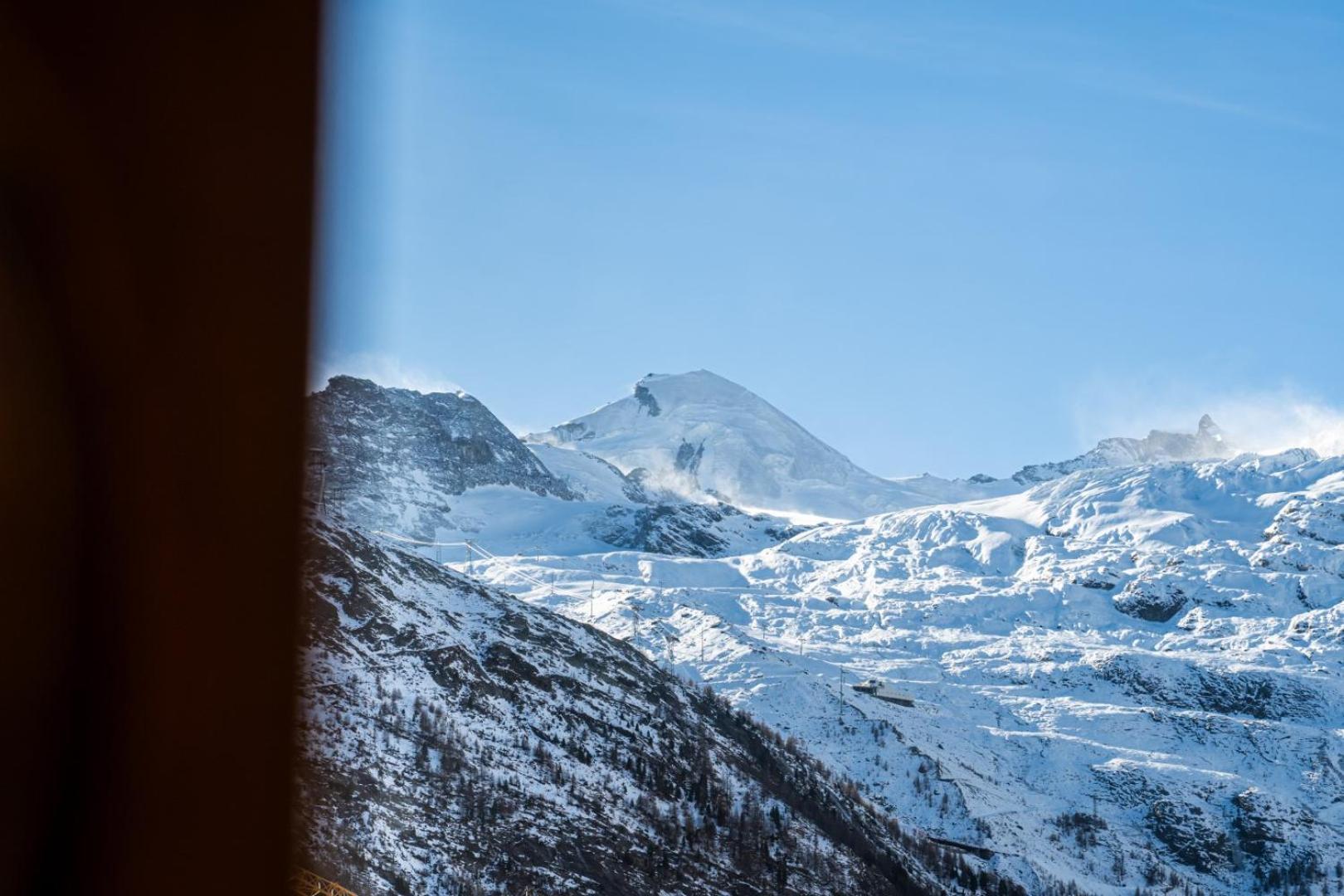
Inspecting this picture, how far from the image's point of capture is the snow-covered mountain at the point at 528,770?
3912 inches

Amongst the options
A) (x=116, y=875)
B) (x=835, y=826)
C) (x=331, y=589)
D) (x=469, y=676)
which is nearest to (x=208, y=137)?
(x=116, y=875)

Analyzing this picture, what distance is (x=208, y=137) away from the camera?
85125 millimetres

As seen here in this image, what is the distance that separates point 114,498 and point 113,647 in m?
7.26

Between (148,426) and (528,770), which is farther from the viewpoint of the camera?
(528,770)

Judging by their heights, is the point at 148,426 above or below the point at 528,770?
above

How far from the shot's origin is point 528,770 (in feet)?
398

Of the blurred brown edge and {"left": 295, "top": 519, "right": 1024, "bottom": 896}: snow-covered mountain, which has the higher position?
the blurred brown edge

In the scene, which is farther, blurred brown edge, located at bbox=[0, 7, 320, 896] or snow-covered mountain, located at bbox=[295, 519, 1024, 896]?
snow-covered mountain, located at bbox=[295, 519, 1024, 896]

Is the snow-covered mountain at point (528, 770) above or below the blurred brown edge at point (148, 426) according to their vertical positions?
below

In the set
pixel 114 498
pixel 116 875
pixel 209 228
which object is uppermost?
pixel 209 228

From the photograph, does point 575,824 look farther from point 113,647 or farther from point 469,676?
point 113,647

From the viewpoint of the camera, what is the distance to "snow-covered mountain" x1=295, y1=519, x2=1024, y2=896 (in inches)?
3912

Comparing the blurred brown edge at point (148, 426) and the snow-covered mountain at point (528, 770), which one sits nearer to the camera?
the blurred brown edge at point (148, 426)

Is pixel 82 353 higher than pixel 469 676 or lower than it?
higher
